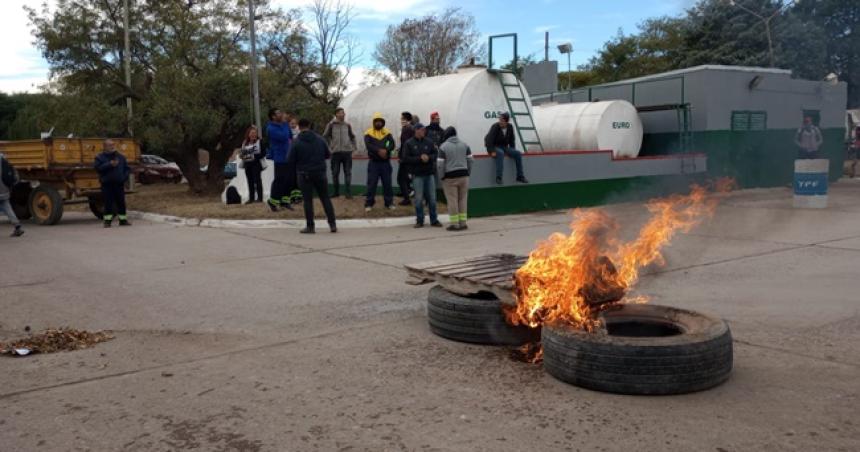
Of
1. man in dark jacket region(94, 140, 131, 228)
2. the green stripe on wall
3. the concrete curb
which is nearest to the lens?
the concrete curb

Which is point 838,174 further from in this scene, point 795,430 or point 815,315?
point 795,430

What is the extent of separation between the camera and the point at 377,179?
14031 millimetres

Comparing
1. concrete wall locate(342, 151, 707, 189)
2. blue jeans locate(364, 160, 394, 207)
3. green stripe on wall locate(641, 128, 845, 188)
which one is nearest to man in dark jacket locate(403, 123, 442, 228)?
blue jeans locate(364, 160, 394, 207)

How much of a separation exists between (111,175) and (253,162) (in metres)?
2.82

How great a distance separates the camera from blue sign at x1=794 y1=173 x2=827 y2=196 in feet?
47.9

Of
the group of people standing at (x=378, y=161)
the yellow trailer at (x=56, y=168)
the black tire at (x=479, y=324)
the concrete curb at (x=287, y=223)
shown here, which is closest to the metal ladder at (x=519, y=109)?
the group of people standing at (x=378, y=161)

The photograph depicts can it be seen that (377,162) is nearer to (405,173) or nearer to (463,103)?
(405,173)

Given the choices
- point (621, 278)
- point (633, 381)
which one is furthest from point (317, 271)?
point (633, 381)

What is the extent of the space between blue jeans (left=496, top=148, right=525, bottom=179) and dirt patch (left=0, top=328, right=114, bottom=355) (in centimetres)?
991

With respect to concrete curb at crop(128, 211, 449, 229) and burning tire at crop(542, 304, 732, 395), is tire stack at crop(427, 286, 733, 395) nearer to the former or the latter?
burning tire at crop(542, 304, 732, 395)

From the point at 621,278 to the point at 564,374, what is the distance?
1.14 m

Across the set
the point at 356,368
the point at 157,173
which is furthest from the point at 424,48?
the point at 356,368

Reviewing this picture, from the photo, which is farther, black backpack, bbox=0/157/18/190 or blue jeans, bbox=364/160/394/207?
blue jeans, bbox=364/160/394/207

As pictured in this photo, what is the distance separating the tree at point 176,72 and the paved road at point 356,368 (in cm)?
879
